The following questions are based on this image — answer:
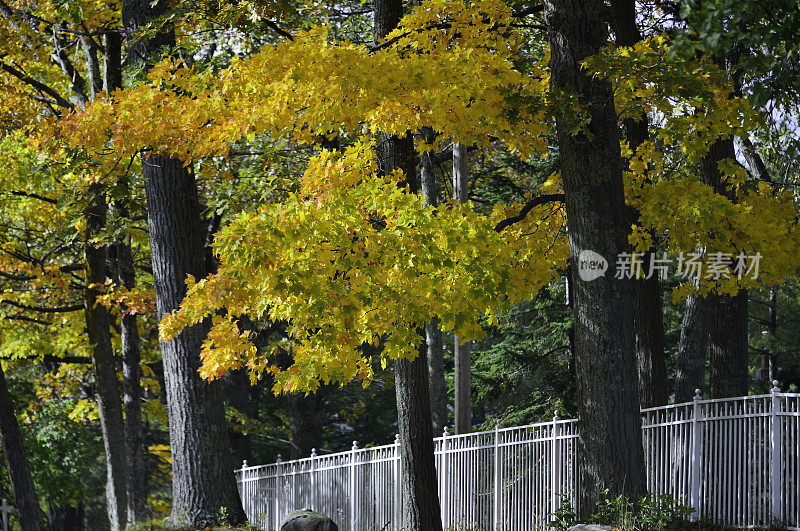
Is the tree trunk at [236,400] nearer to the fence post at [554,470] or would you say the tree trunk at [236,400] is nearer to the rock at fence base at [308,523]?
the rock at fence base at [308,523]

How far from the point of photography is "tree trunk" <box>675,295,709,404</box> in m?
13.7

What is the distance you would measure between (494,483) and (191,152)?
643cm

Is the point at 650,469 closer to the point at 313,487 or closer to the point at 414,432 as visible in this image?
the point at 414,432

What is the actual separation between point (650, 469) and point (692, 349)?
3.13 metres

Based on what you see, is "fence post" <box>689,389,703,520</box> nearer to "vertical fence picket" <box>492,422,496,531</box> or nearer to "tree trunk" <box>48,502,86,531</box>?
"vertical fence picket" <box>492,422,496,531</box>

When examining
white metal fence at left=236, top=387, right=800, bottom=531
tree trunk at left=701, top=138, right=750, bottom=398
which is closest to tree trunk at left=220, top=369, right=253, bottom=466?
white metal fence at left=236, top=387, right=800, bottom=531

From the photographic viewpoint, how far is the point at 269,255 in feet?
25.8

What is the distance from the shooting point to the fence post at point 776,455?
33.4 ft

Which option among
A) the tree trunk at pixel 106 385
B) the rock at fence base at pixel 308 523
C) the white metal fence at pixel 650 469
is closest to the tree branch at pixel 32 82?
the tree trunk at pixel 106 385

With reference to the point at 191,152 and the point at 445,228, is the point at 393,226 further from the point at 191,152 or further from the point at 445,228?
the point at 191,152

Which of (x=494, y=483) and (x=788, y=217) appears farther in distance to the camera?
(x=494, y=483)

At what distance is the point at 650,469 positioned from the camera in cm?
1138

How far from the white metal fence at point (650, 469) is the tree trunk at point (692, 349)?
1602 mm

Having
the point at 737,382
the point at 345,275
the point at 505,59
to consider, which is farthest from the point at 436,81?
the point at 737,382
